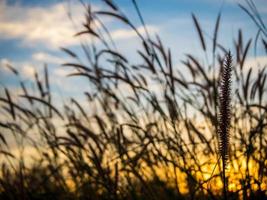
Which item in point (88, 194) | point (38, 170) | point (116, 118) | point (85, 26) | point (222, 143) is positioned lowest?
point (222, 143)

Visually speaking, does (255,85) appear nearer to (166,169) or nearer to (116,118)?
(166,169)

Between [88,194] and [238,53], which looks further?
[238,53]

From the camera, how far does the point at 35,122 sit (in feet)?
11.2

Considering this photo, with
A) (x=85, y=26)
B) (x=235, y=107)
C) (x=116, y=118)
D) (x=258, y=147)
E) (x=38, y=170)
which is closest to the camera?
(x=258, y=147)

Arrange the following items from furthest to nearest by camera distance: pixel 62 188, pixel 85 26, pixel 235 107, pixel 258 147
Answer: pixel 235 107 → pixel 62 188 → pixel 85 26 → pixel 258 147

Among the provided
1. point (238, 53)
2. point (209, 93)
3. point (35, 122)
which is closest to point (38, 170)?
point (35, 122)

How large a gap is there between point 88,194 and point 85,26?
113 centimetres

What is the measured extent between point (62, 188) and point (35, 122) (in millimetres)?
634

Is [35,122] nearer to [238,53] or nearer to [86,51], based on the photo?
[86,51]

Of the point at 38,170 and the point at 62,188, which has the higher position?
the point at 38,170

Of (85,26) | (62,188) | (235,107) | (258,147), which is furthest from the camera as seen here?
(235,107)

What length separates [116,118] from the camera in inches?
145

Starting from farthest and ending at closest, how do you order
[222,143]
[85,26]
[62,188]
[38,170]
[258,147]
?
[38,170] < [62,188] < [85,26] < [258,147] < [222,143]

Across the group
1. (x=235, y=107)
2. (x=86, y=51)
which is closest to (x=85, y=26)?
(x=86, y=51)
